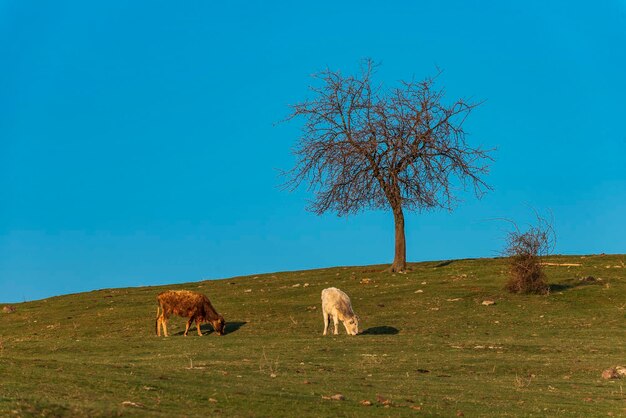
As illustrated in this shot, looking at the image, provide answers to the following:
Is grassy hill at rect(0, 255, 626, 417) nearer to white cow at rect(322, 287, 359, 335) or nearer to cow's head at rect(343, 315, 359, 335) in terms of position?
cow's head at rect(343, 315, 359, 335)

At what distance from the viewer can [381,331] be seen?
32969 millimetres

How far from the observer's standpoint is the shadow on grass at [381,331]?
32.5 meters

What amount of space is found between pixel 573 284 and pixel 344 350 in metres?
20.8

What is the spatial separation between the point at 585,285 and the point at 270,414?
1304 inches

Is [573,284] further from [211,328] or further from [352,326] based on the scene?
[211,328]

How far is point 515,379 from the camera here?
20.8 meters

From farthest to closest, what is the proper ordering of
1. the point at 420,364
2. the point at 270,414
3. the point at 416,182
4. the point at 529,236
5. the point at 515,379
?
the point at 416,182, the point at 529,236, the point at 420,364, the point at 515,379, the point at 270,414

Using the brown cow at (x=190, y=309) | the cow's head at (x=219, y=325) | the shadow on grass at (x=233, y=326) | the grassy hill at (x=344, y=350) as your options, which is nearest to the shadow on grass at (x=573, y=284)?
the grassy hill at (x=344, y=350)

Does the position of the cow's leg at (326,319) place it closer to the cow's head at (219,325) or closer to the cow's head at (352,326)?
the cow's head at (352,326)

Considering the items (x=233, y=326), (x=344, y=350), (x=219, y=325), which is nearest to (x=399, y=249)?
(x=233, y=326)

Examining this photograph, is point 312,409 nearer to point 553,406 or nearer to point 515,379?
point 553,406

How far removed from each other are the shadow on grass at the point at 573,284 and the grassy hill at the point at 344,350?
0.10 metres

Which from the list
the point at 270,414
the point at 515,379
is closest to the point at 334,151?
the point at 515,379

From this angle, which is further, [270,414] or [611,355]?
[611,355]
